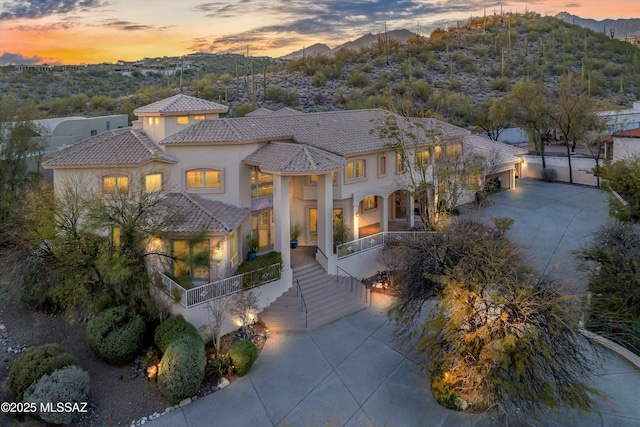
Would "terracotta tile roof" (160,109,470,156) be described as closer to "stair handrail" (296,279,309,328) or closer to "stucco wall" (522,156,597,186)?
"stair handrail" (296,279,309,328)

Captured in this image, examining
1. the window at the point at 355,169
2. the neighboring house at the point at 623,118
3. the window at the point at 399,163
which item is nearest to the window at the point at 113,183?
the window at the point at 355,169

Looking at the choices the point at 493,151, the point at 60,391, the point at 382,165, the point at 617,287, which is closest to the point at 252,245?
the point at 382,165

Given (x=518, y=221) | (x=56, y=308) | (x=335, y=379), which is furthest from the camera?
(x=518, y=221)

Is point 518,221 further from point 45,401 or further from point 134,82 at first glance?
point 134,82

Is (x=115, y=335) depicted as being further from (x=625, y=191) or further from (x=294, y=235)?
(x=625, y=191)

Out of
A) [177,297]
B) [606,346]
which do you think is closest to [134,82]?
[177,297]

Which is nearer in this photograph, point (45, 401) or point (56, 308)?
point (45, 401)

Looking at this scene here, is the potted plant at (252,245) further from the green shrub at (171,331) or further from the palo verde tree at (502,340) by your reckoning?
the palo verde tree at (502,340)
